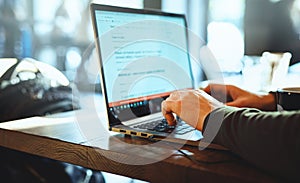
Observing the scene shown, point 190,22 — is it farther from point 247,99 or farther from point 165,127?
point 165,127

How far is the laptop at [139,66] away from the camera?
2.94ft

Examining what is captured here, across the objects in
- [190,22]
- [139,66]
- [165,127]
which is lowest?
[165,127]

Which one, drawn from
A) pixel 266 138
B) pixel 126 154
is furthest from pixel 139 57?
pixel 266 138

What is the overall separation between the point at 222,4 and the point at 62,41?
121 centimetres

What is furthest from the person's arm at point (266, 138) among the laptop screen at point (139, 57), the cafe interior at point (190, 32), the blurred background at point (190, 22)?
the blurred background at point (190, 22)

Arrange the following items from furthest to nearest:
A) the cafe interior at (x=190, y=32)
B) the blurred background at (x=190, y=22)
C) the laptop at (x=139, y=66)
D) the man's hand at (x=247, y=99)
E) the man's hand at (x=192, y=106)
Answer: the blurred background at (x=190, y=22) < the cafe interior at (x=190, y=32) < the man's hand at (x=247, y=99) < the laptop at (x=139, y=66) < the man's hand at (x=192, y=106)

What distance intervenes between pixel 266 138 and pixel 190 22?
7.03 feet

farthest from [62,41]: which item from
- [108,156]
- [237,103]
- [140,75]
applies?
[108,156]

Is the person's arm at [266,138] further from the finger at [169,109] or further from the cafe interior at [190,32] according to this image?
the cafe interior at [190,32]

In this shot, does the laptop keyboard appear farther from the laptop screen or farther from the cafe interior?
the cafe interior

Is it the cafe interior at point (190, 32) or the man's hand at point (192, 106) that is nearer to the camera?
the man's hand at point (192, 106)

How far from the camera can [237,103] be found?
1.05 metres

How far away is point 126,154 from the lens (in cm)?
67

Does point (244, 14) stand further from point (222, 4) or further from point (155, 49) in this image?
point (155, 49)
